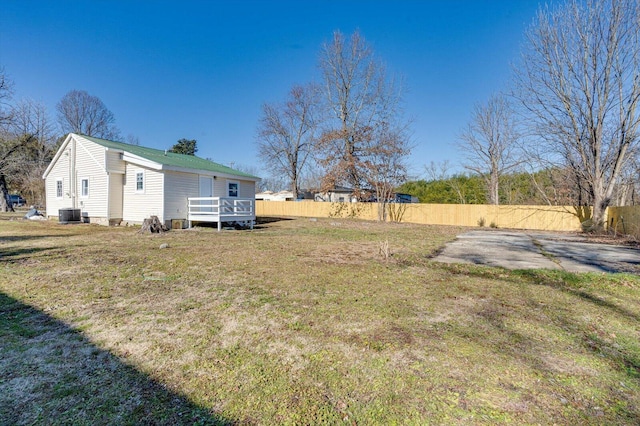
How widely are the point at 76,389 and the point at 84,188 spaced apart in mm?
16455

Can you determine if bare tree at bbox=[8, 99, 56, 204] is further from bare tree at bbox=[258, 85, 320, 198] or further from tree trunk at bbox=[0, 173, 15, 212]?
bare tree at bbox=[258, 85, 320, 198]

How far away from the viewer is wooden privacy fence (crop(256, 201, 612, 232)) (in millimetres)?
17781

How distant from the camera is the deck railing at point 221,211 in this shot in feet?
43.5

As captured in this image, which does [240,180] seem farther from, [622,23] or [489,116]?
[489,116]

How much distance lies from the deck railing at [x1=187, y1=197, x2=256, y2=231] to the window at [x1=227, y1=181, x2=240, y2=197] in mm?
1327

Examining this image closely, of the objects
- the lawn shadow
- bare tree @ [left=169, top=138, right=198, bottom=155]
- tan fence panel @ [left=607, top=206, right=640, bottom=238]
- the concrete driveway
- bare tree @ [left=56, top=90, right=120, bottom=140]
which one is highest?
bare tree @ [left=56, top=90, right=120, bottom=140]

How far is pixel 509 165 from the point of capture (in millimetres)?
23844

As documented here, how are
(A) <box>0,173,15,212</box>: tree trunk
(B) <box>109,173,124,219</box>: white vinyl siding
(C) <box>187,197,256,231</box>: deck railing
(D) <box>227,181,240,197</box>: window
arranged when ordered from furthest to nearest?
(A) <box>0,173,15,212</box>: tree trunk < (D) <box>227,181,240,197</box>: window < (B) <box>109,173,124,219</box>: white vinyl siding < (C) <box>187,197,256,231</box>: deck railing

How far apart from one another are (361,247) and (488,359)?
6279 millimetres

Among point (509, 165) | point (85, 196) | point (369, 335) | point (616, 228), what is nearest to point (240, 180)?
point (85, 196)

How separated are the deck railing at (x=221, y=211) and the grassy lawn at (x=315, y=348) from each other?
801 cm

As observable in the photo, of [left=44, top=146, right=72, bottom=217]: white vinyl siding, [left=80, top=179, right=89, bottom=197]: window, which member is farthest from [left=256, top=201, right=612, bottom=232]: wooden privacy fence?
[left=44, top=146, right=72, bottom=217]: white vinyl siding

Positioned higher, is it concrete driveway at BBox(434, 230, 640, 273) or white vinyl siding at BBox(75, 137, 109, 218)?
white vinyl siding at BBox(75, 137, 109, 218)

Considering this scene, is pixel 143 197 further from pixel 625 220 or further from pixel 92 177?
pixel 625 220
